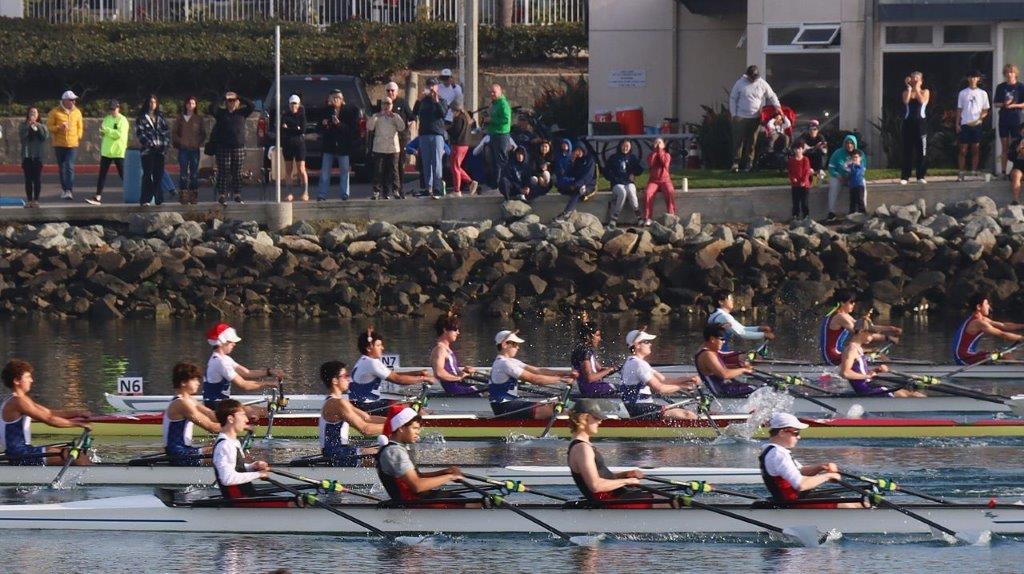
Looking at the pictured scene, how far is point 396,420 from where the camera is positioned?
1373 centimetres

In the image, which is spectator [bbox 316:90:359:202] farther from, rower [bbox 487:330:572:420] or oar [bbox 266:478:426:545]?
oar [bbox 266:478:426:545]

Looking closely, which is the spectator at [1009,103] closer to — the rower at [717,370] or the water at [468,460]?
the water at [468,460]

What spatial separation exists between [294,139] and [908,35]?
10.4 metres

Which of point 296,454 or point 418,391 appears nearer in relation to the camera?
point 296,454

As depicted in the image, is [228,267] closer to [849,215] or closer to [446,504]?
[849,215]

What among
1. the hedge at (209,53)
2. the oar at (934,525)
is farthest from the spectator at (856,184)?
the oar at (934,525)

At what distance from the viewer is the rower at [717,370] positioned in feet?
60.1

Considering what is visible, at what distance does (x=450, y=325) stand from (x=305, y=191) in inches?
392

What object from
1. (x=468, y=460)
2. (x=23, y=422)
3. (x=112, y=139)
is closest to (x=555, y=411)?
(x=468, y=460)

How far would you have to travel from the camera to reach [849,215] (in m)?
27.5

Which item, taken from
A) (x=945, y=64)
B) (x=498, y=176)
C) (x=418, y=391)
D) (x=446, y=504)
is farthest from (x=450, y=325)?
(x=945, y=64)

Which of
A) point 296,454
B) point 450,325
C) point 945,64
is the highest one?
point 945,64

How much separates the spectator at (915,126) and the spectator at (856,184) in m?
0.86

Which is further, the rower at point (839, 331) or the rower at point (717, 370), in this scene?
the rower at point (839, 331)
